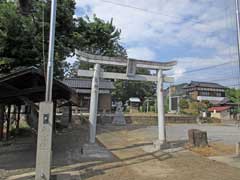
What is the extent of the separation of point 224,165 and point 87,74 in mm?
5783

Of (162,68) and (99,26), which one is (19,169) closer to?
(162,68)

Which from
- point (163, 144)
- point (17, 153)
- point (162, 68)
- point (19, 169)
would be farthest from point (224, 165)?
point (17, 153)

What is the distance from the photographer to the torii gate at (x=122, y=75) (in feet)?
35.6

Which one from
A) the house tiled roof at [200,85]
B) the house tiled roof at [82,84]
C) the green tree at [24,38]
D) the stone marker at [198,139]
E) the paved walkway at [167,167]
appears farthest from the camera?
the house tiled roof at [200,85]

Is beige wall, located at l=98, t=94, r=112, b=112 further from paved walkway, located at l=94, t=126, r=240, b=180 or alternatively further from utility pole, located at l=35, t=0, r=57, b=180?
utility pole, located at l=35, t=0, r=57, b=180

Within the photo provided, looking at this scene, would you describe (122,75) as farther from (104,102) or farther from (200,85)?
(200,85)

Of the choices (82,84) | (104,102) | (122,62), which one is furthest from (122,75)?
(82,84)

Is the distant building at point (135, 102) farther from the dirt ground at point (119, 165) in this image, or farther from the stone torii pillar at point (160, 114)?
the dirt ground at point (119, 165)

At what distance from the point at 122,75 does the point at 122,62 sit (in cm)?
53

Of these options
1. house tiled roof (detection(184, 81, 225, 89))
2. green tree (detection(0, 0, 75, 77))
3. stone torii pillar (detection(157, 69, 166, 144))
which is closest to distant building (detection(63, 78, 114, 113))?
green tree (detection(0, 0, 75, 77))

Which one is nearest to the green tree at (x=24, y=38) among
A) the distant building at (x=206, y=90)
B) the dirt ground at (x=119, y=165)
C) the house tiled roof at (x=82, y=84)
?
the dirt ground at (x=119, y=165)

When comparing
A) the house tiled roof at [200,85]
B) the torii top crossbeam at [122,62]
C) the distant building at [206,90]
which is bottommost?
the torii top crossbeam at [122,62]

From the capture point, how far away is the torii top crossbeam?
35.6ft

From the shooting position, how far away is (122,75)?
11.5 metres
